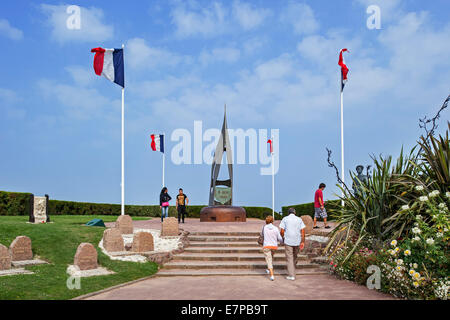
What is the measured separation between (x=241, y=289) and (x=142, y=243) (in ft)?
14.0

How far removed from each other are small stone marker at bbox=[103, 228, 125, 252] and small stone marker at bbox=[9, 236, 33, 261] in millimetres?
1995

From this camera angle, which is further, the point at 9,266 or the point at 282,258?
the point at 282,258

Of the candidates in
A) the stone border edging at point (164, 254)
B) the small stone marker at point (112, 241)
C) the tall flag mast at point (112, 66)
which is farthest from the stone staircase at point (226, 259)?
the tall flag mast at point (112, 66)

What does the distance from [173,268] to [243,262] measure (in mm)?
2077

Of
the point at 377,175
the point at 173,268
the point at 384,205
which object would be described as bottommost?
the point at 173,268

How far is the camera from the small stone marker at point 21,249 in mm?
9289

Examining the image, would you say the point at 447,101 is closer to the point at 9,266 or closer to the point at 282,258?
the point at 282,258

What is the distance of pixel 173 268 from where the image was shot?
1044cm

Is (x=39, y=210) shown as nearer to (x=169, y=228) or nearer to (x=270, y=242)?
(x=169, y=228)

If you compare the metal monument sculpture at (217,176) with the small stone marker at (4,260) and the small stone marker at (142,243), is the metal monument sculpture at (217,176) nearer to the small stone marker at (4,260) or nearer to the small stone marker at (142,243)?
the small stone marker at (142,243)

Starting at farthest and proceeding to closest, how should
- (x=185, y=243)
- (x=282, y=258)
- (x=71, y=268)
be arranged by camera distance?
(x=185, y=243) < (x=282, y=258) < (x=71, y=268)
